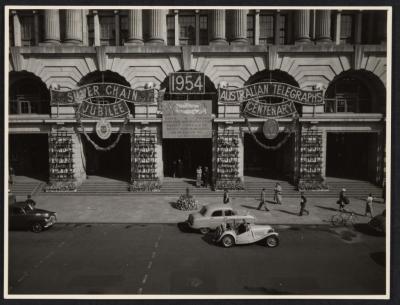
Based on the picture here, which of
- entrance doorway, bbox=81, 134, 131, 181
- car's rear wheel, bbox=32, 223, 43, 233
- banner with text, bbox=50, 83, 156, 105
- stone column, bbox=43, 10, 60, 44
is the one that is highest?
stone column, bbox=43, 10, 60, 44

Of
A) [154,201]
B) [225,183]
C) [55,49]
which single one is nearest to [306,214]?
[225,183]

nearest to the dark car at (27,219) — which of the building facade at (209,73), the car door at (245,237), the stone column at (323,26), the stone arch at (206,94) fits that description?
the building facade at (209,73)

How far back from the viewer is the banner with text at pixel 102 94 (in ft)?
76.0

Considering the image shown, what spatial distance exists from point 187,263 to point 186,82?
1481 centimetres

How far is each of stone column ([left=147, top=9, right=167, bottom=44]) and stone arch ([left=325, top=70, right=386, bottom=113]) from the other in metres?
15.4

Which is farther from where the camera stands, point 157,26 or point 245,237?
point 157,26

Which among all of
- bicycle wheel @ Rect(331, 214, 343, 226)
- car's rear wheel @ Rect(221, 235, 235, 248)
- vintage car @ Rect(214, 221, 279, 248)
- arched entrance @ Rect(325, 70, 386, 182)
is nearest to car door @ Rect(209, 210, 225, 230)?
vintage car @ Rect(214, 221, 279, 248)

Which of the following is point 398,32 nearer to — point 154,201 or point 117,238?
point 117,238

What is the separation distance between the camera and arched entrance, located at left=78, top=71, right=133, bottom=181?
2508 centimetres

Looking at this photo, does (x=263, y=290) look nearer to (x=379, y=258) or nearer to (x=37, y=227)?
(x=379, y=258)

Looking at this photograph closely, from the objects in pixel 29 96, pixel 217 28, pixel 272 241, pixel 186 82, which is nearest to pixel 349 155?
pixel 217 28

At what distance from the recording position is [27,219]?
16094mm

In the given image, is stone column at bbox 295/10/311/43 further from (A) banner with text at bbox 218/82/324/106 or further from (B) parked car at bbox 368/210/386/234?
(B) parked car at bbox 368/210/386/234

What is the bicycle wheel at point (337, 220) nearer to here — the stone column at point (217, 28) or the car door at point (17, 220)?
the stone column at point (217, 28)
